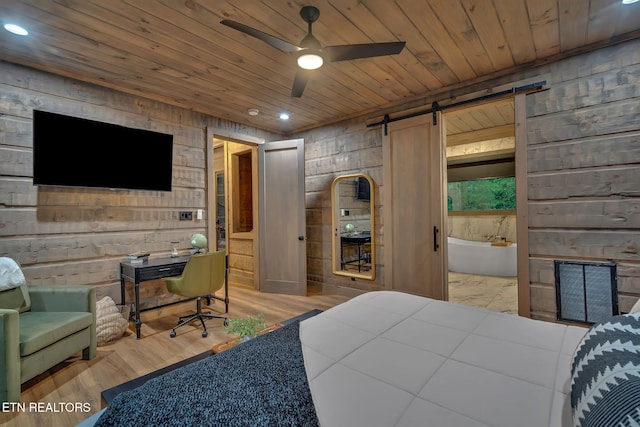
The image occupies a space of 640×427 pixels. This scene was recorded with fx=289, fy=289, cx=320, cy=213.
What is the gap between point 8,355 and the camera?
1.79 m

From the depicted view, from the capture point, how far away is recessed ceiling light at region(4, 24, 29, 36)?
6.73ft

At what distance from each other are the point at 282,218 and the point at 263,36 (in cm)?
282

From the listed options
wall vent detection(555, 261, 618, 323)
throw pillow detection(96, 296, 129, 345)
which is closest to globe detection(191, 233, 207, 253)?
throw pillow detection(96, 296, 129, 345)

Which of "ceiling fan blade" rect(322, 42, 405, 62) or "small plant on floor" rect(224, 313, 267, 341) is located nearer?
"small plant on floor" rect(224, 313, 267, 341)

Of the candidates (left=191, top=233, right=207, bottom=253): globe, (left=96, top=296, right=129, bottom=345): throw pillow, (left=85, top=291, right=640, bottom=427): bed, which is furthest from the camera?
(left=191, top=233, right=207, bottom=253): globe

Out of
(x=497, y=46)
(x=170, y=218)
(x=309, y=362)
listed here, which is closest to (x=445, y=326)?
(x=309, y=362)

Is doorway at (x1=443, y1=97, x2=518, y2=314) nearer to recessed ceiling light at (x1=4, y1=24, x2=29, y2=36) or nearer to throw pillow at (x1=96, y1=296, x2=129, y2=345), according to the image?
throw pillow at (x1=96, y1=296, x2=129, y2=345)

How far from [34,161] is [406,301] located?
3288 mm

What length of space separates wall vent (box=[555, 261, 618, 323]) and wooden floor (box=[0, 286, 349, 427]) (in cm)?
244

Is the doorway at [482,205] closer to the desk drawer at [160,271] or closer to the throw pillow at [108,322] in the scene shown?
the desk drawer at [160,271]

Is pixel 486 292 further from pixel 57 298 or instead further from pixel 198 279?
pixel 57 298

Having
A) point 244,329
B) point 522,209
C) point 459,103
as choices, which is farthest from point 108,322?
point 459,103

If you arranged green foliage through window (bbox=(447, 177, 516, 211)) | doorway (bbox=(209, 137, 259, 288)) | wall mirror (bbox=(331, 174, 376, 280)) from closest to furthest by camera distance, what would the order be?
wall mirror (bbox=(331, 174, 376, 280))
doorway (bbox=(209, 137, 259, 288))
green foliage through window (bbox=(447, 177, 516, 211))

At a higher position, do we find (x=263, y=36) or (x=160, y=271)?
(x=263, y=36)
